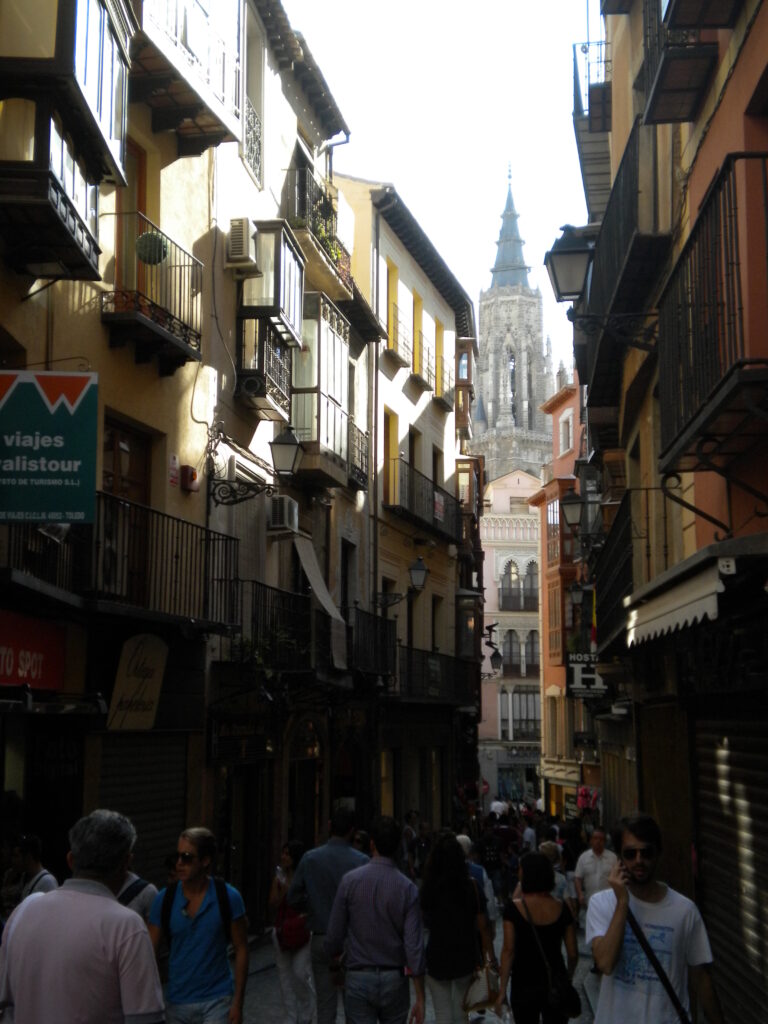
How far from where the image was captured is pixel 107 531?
14000 millimetres

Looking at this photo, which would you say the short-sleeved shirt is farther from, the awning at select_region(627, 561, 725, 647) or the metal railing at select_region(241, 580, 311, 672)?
the metal railing at select_region(241, 580, 311, 672)

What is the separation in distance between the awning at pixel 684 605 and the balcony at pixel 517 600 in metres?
75.7

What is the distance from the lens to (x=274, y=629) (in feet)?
64.2

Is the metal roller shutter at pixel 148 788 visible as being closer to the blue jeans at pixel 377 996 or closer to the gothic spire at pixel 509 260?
the blue jeans at pixel 377 996

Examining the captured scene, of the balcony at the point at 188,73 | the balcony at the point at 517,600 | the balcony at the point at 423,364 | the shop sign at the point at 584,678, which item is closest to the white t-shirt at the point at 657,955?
the balcony at the point at 188,73

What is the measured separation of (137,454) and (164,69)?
405 centimetres

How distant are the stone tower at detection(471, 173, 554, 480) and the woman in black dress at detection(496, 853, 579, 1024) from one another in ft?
445

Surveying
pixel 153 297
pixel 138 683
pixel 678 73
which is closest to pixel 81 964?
pixel 678 73

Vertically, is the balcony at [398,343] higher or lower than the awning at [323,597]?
higher

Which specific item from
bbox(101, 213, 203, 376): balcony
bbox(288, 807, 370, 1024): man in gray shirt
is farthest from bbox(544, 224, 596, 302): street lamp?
bbox(288, 807, 370, 1024): man in gray shirt

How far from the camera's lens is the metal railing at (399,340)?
3075 centimetres

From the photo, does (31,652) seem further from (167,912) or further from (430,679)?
(430,679)

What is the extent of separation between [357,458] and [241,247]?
24.8ft

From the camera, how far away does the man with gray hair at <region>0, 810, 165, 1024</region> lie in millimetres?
4688
